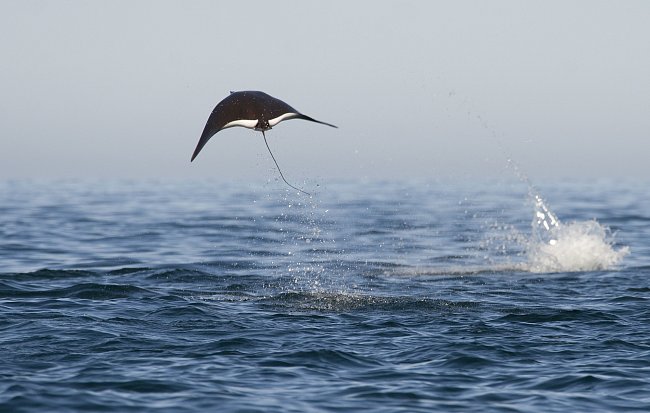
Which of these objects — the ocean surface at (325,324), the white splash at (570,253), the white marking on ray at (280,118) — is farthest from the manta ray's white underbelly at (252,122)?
the white splash at (570,253)

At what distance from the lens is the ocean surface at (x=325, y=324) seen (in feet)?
34.0

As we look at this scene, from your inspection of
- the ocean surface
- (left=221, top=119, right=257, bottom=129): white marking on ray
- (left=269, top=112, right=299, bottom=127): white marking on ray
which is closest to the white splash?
the ocean surface

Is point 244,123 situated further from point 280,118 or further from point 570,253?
point 570,253

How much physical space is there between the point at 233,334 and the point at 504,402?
4317 mm

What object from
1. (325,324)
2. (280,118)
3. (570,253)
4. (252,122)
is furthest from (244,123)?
(570,253)

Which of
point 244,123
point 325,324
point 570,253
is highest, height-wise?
point 244,123

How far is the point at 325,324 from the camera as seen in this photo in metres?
13.9

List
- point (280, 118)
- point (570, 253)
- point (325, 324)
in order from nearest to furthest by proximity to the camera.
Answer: point (280, 118)
point (325, 324)
point (570, 253)

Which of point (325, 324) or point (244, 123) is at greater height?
point (244, 123)

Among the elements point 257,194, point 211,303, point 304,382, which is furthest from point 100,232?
point 257,194

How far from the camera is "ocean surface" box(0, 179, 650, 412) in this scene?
10.4 m

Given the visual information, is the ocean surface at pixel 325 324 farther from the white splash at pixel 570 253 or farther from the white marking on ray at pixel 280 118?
the white marking on ray at pixel 280 118

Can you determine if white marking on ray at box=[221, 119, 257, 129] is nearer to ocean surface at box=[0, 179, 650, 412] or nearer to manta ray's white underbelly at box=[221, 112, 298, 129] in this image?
manta ray's white underbelly at box=[221, 112, 298, 129]

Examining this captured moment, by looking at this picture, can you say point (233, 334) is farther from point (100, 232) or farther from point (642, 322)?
point (100, 232)
